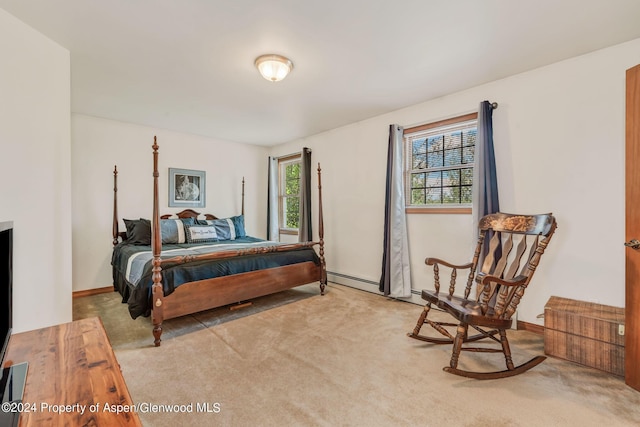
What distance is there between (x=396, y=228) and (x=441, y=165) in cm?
89

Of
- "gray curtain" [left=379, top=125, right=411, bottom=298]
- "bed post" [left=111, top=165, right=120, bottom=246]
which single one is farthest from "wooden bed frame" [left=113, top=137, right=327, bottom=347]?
"bed post" [left=111, top=165, right=120, bottom=246]

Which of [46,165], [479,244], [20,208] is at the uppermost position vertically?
[46,165]

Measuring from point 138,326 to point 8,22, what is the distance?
2.51 meters

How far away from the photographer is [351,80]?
286 cm

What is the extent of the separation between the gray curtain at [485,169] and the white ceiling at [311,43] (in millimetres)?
389

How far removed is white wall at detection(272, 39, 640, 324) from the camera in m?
2.27

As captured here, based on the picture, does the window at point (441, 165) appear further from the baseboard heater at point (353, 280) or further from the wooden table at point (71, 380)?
the wooden table at point (71, 380)

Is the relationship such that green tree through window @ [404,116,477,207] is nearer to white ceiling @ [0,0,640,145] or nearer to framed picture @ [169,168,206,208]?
white ceiling @ [0,0,640,145]

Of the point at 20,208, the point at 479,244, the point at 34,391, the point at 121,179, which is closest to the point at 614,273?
the point at 479,244

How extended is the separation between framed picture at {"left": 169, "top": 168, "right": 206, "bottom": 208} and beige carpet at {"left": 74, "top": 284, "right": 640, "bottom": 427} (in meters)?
2.15

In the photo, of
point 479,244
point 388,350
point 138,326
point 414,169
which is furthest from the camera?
point 414,169

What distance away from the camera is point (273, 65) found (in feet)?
7.93

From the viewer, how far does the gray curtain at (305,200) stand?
15.4ft

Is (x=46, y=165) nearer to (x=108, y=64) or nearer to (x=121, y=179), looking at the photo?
(x=108, y=64)
